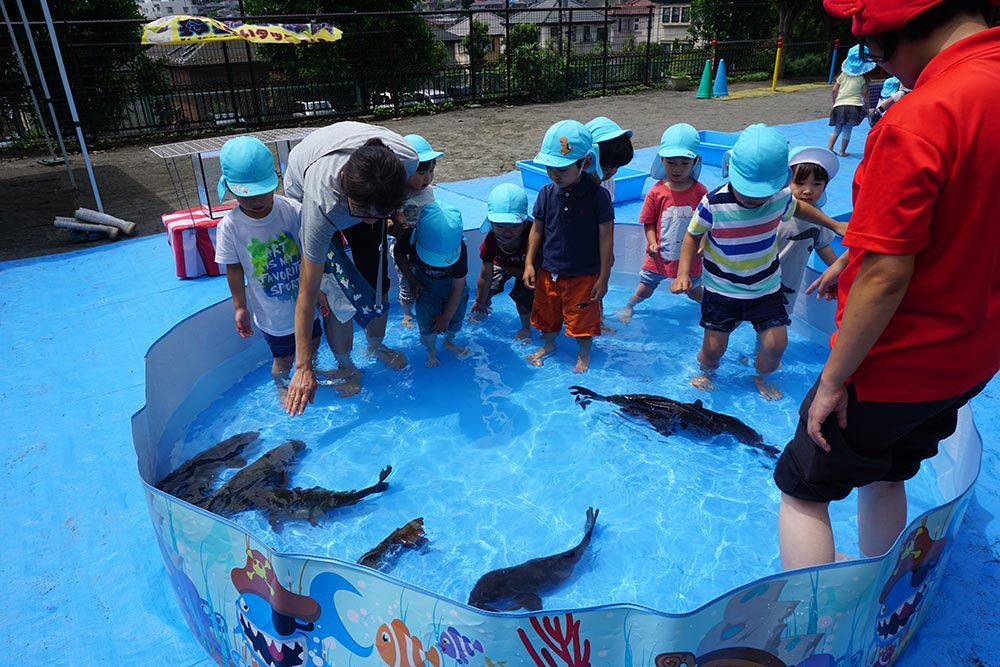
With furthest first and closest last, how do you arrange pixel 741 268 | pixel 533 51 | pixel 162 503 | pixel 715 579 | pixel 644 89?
pixel 644 89 < pixel 533 51 < pixel 741 268 < pixel 715 579 < pixel 162 503

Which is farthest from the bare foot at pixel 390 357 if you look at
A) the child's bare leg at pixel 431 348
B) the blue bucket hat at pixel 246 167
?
the blue bucket hat at pixel 246 167

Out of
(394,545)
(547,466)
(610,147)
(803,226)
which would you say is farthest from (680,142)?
(394,545)

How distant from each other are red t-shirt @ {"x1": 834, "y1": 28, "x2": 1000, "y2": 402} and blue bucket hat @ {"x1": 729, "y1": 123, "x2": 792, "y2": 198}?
180cm

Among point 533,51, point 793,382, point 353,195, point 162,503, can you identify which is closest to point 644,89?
point 533,51

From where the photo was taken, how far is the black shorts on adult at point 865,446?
1.81 meters

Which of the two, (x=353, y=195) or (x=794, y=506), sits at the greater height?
(x=353, y=195)

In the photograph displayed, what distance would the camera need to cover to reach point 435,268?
13.9 ft

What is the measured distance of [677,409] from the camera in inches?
150

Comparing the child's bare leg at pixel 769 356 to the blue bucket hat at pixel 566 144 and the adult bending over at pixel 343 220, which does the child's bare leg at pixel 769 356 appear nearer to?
the blue bucket hat at pixel 566 144

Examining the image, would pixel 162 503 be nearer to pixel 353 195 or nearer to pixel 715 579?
pixel 353 195

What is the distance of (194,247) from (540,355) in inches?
136

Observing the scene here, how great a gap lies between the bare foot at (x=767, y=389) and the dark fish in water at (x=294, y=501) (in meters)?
2.61

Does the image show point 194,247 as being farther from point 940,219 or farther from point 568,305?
point 940,219

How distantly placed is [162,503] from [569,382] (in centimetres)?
275
